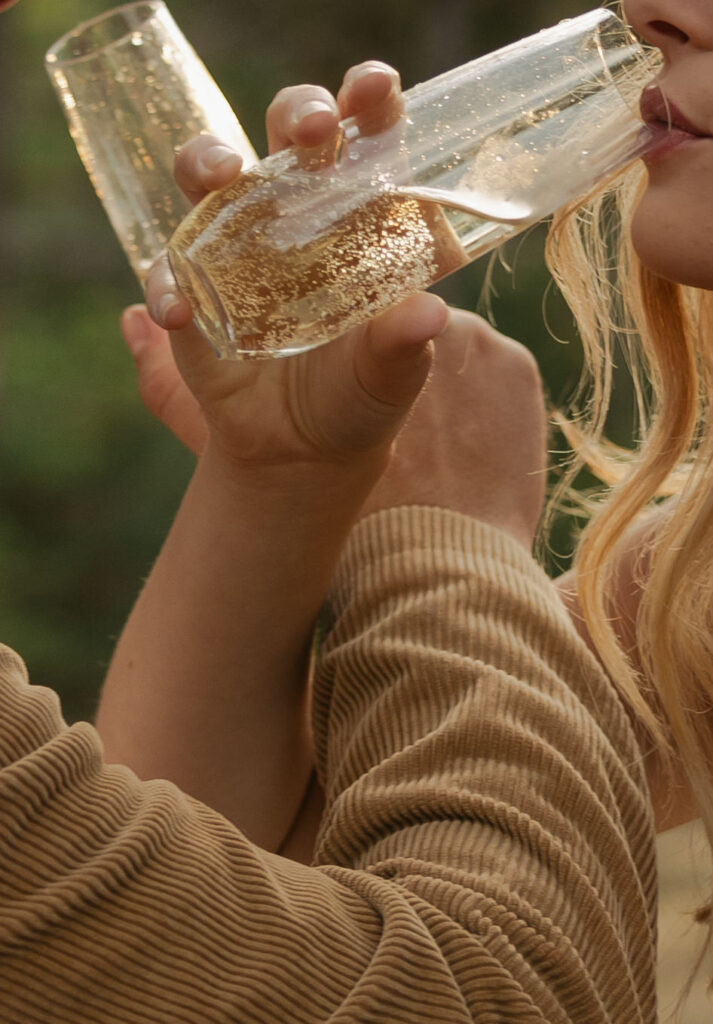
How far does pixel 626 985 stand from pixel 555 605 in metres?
0.27

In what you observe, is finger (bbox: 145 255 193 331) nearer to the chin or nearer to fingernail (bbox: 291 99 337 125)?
fingernail (bbox: 291 99 337 125)

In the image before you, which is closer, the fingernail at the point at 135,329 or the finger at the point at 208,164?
the finger at the point at 208,164

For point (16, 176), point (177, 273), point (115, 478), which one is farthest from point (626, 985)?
point (16, 176)

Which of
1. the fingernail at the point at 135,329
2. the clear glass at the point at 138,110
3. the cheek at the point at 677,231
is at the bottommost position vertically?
the fingernail at the point at 135,329

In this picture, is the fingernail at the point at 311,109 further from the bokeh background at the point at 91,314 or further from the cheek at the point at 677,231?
the bokeh background at the point at 91,314

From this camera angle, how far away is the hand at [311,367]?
72 cm

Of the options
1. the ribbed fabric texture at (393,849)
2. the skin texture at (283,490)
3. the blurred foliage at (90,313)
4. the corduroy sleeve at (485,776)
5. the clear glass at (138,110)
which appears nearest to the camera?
the ribbed fabric texture at (393,849)

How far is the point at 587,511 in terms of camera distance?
115 centimetres

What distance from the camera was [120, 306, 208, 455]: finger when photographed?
3.49ft

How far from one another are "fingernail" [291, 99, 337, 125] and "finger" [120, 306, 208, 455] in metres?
0.38

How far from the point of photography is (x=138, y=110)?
3.51 feet

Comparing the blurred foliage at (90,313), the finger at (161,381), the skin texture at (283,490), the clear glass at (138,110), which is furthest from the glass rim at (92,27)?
the blurred foliage at (90,313)

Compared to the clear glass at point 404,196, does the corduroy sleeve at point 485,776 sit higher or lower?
lower

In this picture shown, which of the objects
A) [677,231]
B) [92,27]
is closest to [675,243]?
[677,231]
